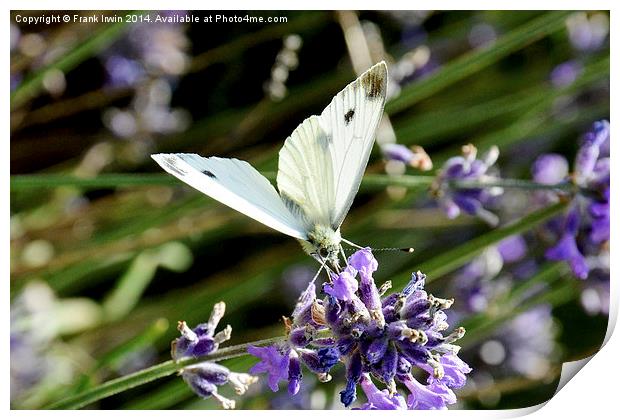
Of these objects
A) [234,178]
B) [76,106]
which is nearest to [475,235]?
[234,178]

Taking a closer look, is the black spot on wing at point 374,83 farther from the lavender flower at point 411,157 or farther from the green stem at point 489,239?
the green stem at point 489,239

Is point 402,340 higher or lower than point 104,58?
lower

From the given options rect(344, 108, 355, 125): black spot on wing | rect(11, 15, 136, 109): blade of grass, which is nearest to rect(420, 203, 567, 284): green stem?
rect(344, 108, 355, 125): black spot on wing

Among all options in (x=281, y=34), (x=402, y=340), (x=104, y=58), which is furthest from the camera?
(x=104, y=58)

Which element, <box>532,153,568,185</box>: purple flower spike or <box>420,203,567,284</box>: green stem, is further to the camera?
<box>532,153,568,185</box>: purple flower spike

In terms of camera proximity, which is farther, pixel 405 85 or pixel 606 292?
pixel 405 85

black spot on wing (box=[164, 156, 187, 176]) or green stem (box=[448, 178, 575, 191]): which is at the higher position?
green stem (box=[448, 178, 575, 191])

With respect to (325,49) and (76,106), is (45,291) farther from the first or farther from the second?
(325,49)

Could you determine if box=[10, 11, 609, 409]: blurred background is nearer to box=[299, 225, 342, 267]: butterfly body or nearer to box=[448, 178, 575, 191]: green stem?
box=[448, 178, 575, 191]: green stem
